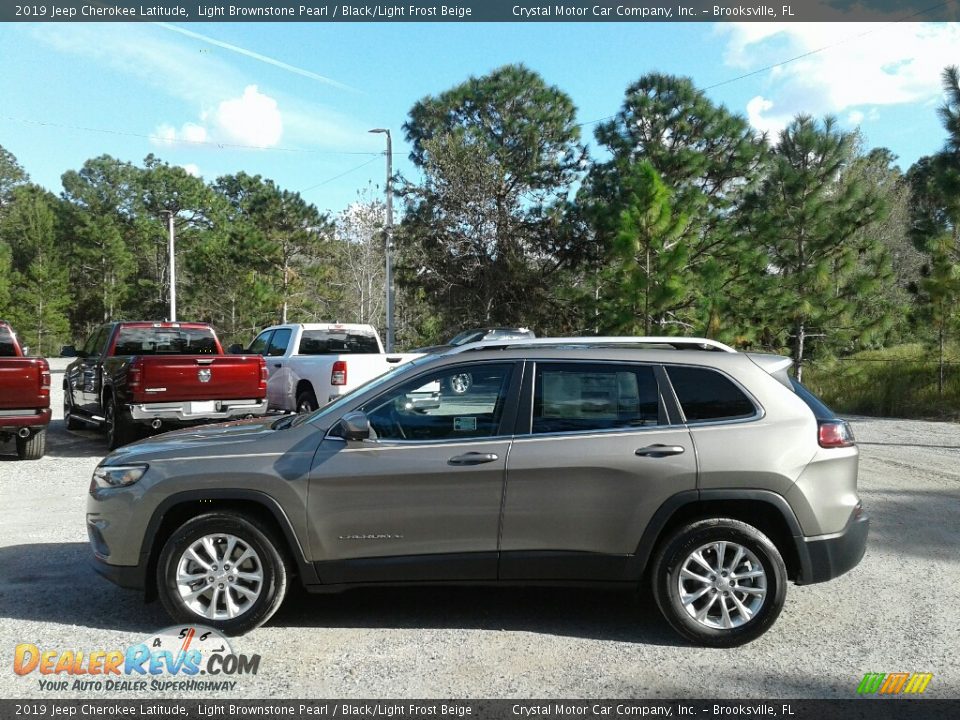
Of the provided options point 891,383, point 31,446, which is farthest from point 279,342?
point 891,383

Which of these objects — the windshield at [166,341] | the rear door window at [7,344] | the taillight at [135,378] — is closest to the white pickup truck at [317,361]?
the windshield at [166,341]

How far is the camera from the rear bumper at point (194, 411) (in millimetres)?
10531

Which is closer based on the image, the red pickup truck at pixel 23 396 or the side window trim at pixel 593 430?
the side window trim at pixel 593 430

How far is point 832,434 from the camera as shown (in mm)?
4473

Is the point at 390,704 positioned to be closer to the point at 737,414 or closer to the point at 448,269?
the point at 737,414

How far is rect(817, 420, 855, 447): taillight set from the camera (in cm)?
446

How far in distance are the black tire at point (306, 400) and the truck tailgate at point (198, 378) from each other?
1.88 metres

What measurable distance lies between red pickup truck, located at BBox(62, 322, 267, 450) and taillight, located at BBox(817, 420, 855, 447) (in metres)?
8.54

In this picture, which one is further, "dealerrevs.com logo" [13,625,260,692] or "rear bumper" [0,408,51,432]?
"rear bumper" [0,408,51,432]

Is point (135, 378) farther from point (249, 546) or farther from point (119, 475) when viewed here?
point (249, 546)

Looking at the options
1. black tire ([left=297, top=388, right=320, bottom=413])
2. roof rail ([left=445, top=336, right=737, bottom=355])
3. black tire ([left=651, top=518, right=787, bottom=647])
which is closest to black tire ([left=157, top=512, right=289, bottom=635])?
roof rail ([left=445, top=336, right=737, bottom=355])

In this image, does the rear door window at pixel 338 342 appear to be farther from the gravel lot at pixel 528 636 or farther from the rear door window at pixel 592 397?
the rear door window at pixel 592 397

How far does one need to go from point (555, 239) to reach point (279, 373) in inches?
748

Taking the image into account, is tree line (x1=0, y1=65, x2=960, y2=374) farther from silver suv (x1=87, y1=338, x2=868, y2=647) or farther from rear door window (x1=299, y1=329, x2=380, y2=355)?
silver suv (x1=87, y1=338, x2=868, y2=647)
